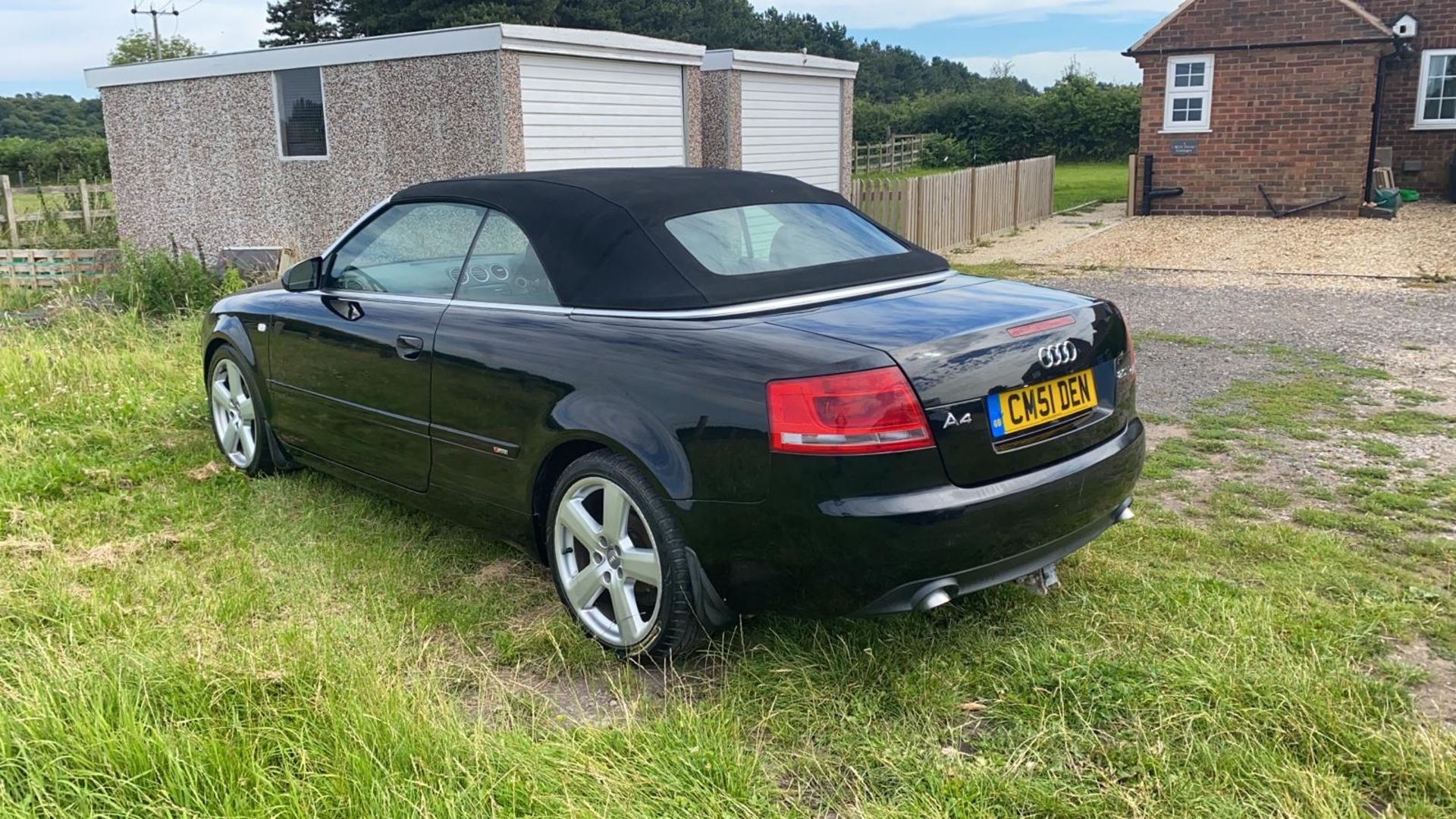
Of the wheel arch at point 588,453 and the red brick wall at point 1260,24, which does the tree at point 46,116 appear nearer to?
the red brick wall at point 1260,24

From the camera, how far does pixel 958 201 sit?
17.7 meters

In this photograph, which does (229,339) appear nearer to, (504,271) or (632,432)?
(504,271)

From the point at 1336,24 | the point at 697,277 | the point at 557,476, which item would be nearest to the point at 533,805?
the point at 557,476

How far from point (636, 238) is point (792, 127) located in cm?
1400

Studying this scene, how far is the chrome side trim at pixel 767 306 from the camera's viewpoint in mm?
3498

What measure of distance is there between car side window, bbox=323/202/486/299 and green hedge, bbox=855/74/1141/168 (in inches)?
1505

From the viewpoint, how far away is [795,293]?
3.72 m

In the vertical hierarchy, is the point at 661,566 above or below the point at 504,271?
below

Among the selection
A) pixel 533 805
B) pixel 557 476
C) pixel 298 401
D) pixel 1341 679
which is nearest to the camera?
pixel 533 805

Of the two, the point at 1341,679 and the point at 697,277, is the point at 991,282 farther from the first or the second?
the point at 1341,679

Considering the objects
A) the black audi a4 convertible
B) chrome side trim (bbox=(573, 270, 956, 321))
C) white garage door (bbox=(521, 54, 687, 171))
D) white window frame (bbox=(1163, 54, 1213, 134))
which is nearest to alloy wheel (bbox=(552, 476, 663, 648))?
the black audi a4 convertible

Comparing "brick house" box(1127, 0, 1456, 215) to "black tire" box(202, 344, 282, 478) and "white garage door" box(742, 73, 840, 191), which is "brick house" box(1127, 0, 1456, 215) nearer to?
"white garage door" box(742, 73, 840, 191)

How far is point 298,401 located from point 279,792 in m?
2.70

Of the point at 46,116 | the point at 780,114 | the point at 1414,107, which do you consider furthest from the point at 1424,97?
the point at 46,116
